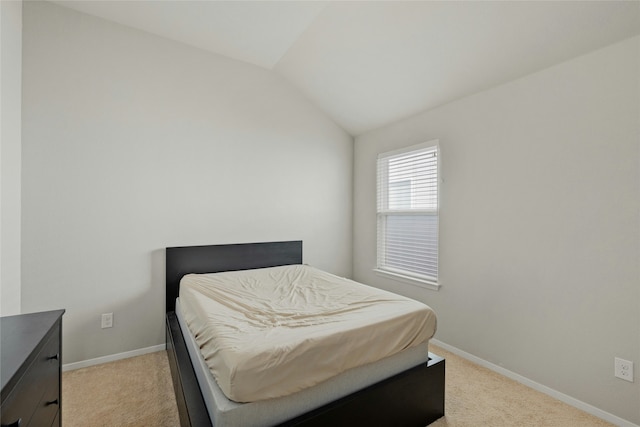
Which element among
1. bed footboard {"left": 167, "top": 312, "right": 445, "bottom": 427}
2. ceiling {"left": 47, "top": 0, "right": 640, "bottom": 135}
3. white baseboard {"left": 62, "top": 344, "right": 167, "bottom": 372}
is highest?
ceiling {"left": 47, "top": 0, "right": 640, "bottom": 135}

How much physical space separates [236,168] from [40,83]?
5.19ft

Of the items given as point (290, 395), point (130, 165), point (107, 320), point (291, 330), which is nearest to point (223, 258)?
point (107, 320)

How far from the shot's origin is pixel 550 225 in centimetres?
204

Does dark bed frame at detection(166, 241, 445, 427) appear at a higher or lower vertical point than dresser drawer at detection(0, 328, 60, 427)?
lower

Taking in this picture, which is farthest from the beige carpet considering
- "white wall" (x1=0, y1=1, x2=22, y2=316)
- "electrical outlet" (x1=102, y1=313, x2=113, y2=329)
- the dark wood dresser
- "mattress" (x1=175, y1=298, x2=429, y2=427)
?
"white wall" (x1=0, y1=1, x2=22, y2=316)

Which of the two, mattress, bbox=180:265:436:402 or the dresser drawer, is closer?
the dresser drawer

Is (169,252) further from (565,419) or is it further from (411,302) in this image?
(565,419)

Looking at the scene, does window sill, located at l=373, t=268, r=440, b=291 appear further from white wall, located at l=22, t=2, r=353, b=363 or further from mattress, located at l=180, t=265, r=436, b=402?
white wall, located at l=22, t=2, r=353, b=363

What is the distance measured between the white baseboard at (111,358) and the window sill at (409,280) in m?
2.32

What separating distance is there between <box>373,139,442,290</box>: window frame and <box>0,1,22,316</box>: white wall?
3135 millimetres

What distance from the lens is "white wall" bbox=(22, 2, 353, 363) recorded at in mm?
2234

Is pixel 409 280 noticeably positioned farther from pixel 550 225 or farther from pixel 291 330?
pixel 291 330

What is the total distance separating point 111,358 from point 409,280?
2796 mm

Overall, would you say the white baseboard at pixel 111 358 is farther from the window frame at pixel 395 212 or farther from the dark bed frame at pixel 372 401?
the window frame at pixel 395 212
